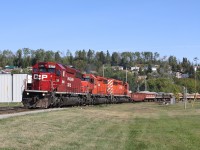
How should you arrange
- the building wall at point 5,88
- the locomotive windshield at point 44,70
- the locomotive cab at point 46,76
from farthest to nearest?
the building wall at point 5,88 → the locomotive windshield at point 44,70 → the locomotive cab at point 46,76

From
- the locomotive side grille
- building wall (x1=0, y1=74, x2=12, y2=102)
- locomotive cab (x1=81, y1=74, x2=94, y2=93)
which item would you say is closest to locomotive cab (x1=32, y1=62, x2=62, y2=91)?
locomotive cab (x1=81, y1=74, x2=94, y2=93)

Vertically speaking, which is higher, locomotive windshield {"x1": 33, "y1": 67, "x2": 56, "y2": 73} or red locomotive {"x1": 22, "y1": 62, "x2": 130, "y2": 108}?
locomotive windshield {"x1": 33, "y1": 67, "x2": 56, "y2": 73}

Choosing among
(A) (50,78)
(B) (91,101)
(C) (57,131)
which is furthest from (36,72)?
(C) (57,131)

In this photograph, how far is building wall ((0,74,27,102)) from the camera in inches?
3017

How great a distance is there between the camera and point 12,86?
77.6 m

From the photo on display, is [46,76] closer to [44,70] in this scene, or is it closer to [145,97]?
[44,70]

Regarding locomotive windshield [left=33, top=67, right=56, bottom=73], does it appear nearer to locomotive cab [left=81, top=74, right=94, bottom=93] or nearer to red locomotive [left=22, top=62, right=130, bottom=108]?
red locomotive [left=22, top=62, right=130, bottom=108]

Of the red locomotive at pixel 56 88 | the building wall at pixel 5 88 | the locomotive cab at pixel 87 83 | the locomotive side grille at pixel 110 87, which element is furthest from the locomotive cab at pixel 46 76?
the building wall at pixel 5 88

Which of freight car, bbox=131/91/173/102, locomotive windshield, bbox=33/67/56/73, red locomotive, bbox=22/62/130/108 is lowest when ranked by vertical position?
freight car, bbox=131/91/173/102

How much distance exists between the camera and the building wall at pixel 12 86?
3017 inches

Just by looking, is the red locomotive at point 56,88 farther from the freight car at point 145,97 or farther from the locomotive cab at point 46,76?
the freight car at point 145,97

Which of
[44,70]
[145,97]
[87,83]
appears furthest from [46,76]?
[145,97]

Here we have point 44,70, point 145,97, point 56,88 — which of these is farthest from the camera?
point 145,97

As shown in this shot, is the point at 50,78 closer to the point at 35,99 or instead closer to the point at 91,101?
the point at 35,99
